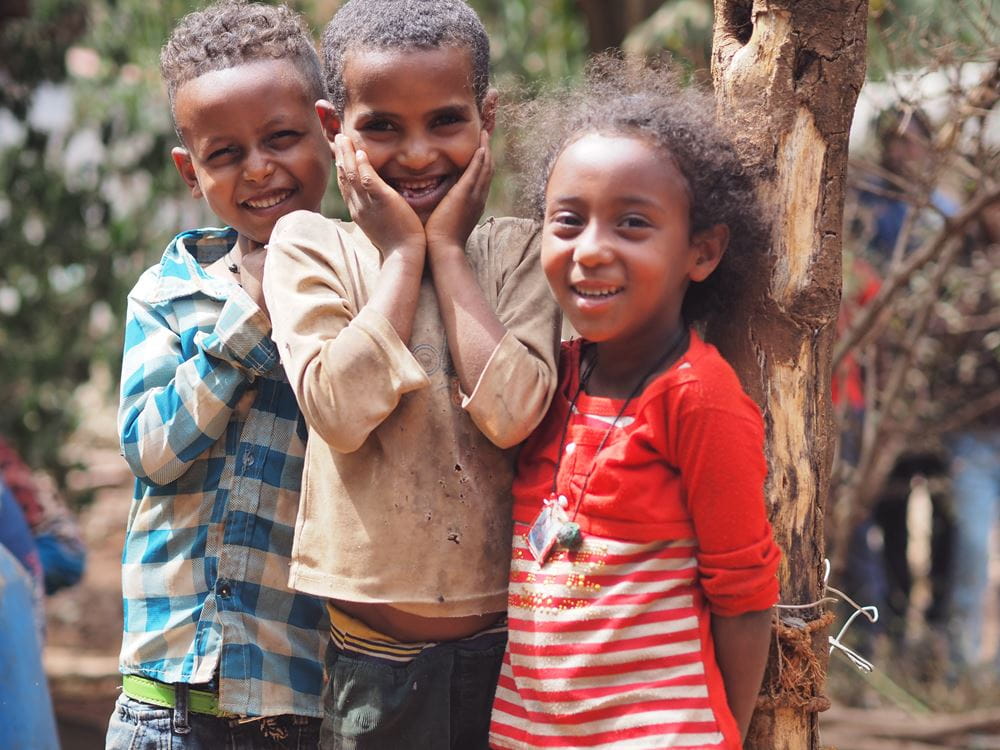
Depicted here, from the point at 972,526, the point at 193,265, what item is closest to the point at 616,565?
the point at 193,265

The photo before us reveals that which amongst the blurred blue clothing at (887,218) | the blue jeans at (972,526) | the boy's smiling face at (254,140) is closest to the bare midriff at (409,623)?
the boy's smiling face at (254,140)

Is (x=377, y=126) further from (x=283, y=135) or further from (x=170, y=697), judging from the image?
(x=170, y=697)

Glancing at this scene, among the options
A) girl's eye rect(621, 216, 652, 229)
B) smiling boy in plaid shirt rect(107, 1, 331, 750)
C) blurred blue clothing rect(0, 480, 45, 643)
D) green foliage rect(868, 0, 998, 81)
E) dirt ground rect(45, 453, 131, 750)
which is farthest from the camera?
dirt ground rect(45, 453, 131, 750)

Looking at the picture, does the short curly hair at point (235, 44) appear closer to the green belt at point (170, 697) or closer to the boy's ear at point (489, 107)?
the boy's ear at point (489, 107)

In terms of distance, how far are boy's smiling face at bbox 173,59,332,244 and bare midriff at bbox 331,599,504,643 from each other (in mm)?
725

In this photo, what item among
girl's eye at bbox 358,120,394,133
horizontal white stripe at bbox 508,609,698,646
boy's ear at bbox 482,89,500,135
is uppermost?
boy's ear at bbox 482,89,500,135

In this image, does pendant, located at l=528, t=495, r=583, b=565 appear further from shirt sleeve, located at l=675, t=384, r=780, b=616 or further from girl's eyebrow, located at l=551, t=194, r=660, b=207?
girl's eyebrow, located at l=551, t=194, r=660, b=207

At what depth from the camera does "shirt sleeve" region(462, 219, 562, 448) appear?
72.9 inches

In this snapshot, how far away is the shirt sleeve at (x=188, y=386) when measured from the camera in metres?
2.09

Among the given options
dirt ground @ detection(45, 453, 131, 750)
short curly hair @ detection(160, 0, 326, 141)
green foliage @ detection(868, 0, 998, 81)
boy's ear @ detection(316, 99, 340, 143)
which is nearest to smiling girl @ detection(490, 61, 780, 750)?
boy's ear @ detection(316, 99, 340, 143)

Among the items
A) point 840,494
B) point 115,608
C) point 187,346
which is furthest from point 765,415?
point 115,608

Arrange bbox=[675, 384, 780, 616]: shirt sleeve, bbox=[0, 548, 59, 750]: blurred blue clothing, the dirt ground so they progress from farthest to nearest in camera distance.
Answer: the dirt ground
bbox=[0, 548, 59, 750]: blurred blue clothing
bbox=[675, 384, 780, 616]: shirt sleeve

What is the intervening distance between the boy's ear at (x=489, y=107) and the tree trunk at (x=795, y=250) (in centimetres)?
38

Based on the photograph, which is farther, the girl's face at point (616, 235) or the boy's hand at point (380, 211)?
the boy's hand at point (380, 211)
